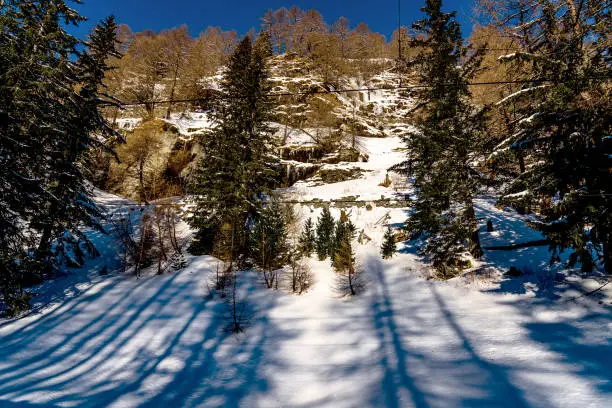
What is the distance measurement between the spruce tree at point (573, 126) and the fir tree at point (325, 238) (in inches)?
410

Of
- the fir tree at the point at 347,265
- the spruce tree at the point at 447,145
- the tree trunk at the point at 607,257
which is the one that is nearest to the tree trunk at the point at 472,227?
the spruce tree at the point at 447,145

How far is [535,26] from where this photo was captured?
816 centimetres

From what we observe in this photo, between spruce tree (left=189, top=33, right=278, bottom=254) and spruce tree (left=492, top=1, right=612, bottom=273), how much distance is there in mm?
13015

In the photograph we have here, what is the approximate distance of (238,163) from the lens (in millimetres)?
17266

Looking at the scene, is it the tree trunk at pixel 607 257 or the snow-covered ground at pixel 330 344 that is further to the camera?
the tree trunk at pixel 607 257

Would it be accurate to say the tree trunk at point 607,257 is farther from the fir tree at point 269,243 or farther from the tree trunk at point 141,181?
the tree trunk at point 141,181

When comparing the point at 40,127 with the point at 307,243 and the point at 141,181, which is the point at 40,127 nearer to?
the point at 307,243

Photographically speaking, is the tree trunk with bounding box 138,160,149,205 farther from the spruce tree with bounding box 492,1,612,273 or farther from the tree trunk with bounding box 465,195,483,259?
the spruce tree with bounding box 492,1,612,273

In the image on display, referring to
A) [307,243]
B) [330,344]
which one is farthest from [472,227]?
[307,243]

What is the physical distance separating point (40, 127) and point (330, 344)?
13314 mm

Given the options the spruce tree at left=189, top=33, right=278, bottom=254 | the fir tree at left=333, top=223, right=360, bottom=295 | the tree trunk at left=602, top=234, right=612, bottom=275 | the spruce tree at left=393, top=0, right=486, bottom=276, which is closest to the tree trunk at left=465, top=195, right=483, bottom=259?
the spruce tree at left=393, top=0, right=486, bottom=276

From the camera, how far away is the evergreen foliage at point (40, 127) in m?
8.99

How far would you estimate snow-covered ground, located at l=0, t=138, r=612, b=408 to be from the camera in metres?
5.37

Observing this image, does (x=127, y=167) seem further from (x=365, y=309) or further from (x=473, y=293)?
(x=473, y=293)
